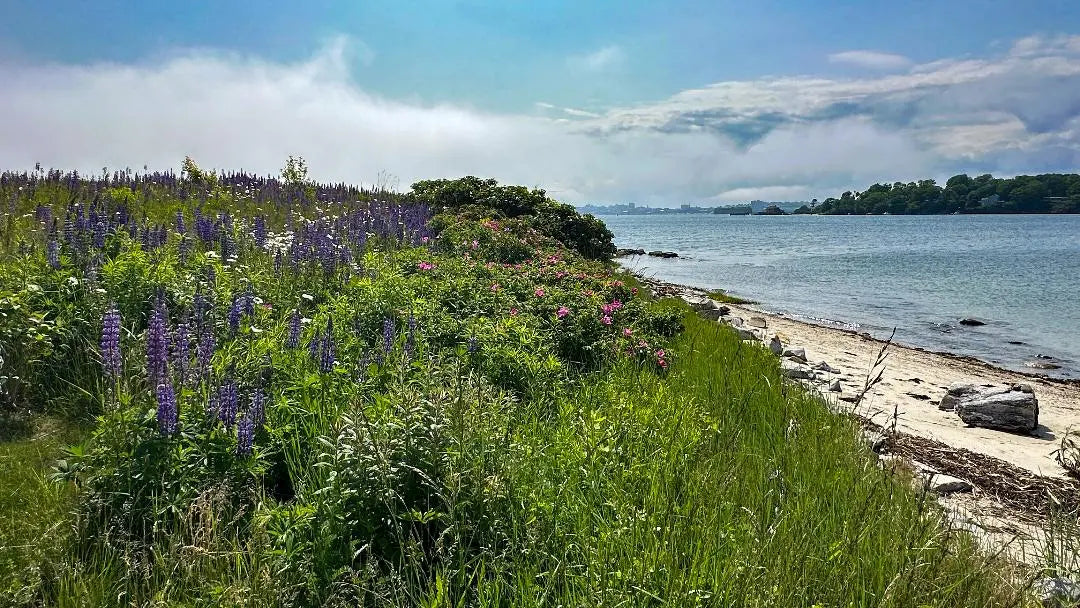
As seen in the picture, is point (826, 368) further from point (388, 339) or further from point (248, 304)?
point (248, 304)

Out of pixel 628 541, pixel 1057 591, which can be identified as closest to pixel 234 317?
pixel 628 541

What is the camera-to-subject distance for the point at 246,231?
9562mm

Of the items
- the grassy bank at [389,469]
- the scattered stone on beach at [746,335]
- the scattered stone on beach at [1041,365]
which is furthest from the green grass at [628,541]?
the scattered stone on beach at [1041,365]

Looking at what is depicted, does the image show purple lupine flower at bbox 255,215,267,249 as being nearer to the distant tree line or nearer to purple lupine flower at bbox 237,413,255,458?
purple lupine flower at bbox 237,413,255,458

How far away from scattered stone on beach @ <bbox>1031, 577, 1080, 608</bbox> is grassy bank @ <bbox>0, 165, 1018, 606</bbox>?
201 mm

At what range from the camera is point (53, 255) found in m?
5.83

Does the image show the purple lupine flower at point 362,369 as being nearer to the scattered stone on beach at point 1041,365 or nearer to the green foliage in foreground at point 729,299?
the scattered stone on beach at point 1041,365

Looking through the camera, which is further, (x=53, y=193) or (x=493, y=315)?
(x=53, y=193)

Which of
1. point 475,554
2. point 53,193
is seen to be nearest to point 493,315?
point 475,554

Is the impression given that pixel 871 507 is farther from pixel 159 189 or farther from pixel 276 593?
pixel 159 189

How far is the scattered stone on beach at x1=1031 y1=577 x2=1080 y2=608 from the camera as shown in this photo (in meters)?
3.24

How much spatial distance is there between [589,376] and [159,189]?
424 inches

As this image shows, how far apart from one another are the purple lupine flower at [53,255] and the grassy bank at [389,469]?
0.09 ft

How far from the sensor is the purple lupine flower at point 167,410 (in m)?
3.32
